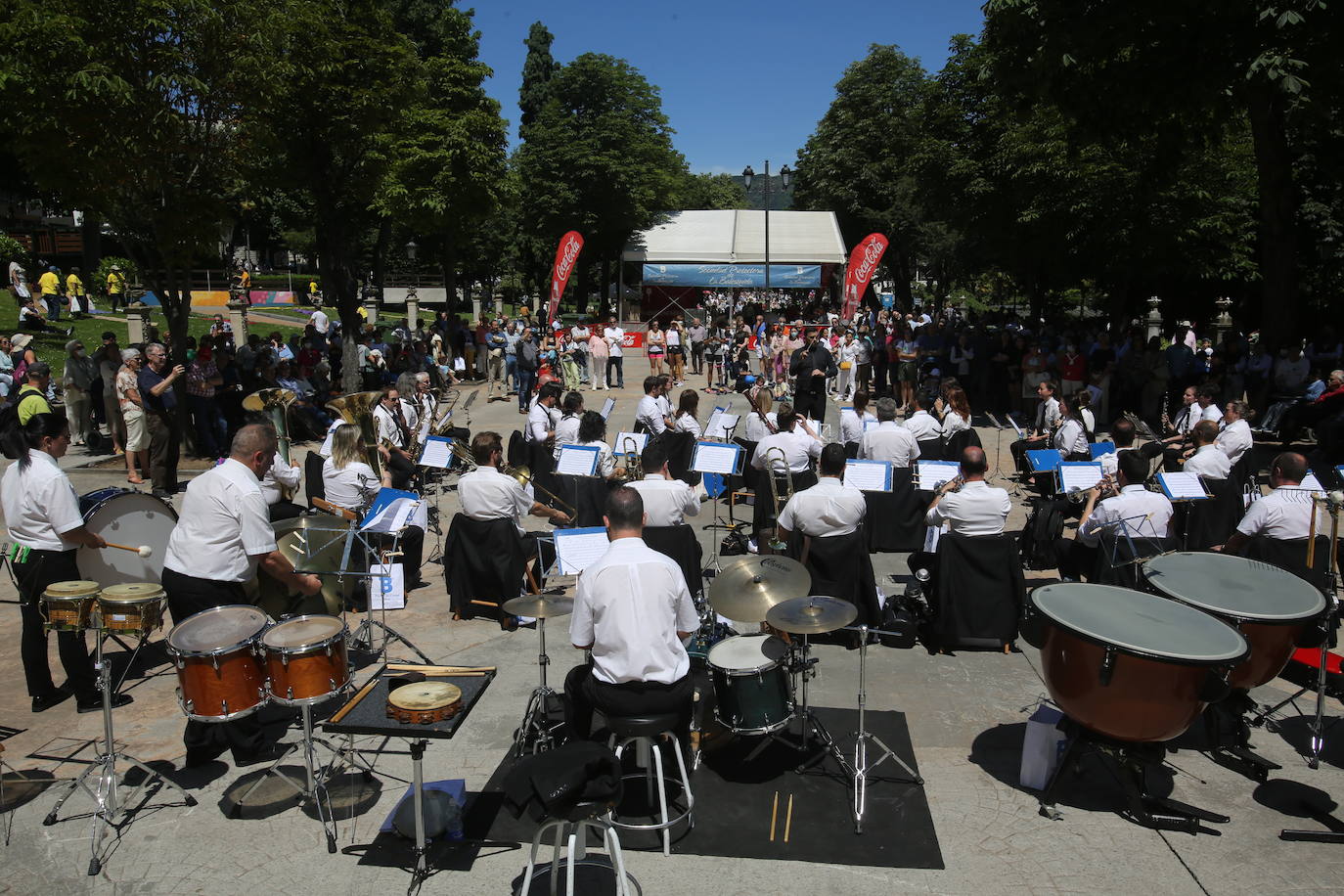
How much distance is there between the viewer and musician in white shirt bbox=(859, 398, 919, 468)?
34.9 ft

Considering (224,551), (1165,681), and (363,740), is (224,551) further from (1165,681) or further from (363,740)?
(1165,681)

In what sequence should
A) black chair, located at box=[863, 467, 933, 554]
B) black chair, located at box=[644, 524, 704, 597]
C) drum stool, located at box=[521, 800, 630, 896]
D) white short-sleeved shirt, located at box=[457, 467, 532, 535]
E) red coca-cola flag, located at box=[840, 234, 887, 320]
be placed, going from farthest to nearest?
1. red coca-cola flag, located at box=[840, 234, 887, 320]
2. black chair, located at box=[863, 467, 933, 554]
3. white short-sleeved shirt, located at box=[457, 467, 532, 535]
4. black chair, located at box=[644, 524, 704, 597]
5. drum stool, located at box=[521, 800, 630, 896]

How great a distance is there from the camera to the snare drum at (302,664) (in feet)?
16.4

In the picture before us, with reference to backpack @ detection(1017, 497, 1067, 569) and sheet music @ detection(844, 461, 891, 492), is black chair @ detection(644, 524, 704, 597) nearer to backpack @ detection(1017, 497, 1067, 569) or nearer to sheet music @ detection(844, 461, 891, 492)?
sheet music @ detection(844, 461, 891, 492)

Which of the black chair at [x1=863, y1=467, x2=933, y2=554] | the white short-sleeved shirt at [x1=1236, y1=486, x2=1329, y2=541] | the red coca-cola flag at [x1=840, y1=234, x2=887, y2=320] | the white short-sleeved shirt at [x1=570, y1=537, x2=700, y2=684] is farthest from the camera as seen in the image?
the red coca-cola flag at [x1=840, y1=234, x2=887, y2=320]

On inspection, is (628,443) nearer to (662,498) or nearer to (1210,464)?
(662,498)

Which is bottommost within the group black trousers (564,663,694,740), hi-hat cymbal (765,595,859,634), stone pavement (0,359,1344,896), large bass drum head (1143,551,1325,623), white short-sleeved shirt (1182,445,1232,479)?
stone pavement (0,359,1344,896)

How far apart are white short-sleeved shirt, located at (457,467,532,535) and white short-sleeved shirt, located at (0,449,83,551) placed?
292cm

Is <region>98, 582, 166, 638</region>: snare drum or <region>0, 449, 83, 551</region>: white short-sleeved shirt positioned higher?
<region>0, 449, 83, 551</region>: white short-sleeved shirt

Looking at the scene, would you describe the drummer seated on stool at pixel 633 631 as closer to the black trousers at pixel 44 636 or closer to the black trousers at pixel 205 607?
the black trousers at pixel 205 607

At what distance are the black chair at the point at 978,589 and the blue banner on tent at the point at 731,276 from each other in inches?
1364

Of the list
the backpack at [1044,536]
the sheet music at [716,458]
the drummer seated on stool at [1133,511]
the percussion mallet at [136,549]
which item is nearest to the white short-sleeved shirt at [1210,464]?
the backpack at [1044,536]

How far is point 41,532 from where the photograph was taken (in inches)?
249

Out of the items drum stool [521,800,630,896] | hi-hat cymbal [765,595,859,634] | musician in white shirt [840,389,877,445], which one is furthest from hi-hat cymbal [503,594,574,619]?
musician in white shirt [840,389,877,445]
